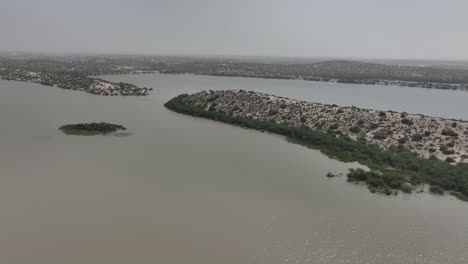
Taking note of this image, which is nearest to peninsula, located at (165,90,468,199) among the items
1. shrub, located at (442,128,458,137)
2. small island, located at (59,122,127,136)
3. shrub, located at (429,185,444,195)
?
shrub, located at (442,128,458,137)

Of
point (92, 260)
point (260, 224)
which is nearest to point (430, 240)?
point (260, 224)

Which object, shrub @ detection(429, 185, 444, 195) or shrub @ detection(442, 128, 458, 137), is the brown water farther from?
shrub @ detection(442, 128, 458, 137)

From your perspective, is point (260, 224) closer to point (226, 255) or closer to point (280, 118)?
point (226, 255)

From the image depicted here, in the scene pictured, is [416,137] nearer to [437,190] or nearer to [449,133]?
[449,133]

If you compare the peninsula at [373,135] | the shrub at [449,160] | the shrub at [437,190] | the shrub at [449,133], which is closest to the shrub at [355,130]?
the peninsula at [373,135]

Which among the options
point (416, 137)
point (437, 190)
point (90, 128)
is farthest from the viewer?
point (90, 128)

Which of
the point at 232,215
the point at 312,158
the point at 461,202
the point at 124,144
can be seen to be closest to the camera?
the point at 232,215

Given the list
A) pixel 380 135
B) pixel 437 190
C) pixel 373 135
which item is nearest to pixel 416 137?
pixel 380 135
